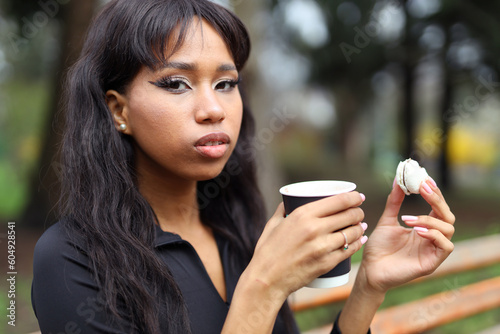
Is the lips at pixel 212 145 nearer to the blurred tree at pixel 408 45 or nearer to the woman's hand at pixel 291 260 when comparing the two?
the woman's hand at pixel 291 260

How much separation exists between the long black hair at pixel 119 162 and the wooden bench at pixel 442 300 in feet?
3.67

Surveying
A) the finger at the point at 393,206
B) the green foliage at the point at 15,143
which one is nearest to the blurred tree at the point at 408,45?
the green foliage at the point at 15,143

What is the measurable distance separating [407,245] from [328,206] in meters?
0.57

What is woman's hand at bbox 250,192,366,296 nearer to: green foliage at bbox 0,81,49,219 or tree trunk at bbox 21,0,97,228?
tree trunk at bbox 21,0,97,228

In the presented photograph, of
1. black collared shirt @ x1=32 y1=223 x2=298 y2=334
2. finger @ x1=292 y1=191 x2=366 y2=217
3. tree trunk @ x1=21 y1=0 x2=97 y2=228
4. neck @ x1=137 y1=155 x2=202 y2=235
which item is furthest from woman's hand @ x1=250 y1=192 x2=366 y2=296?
tree trunk @ x1=21 y1=0 x2=97 y2=228

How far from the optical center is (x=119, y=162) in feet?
5.09

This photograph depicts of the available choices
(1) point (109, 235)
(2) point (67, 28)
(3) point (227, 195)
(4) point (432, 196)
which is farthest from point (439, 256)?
(2) point (67, 28)

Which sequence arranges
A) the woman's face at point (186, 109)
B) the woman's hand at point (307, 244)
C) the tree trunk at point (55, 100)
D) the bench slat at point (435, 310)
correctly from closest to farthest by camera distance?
the woman's hand at point (307, 244) < the woman's face at point (186, 109) < the bench slat at point (435, 310) < the tree trunk at point (55, 100)

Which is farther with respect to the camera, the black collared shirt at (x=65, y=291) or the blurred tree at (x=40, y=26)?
the blurred tree at (x=40, y=26)

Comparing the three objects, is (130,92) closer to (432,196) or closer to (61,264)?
(61,264)

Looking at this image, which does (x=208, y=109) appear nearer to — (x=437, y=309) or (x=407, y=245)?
(x=407, y=245)

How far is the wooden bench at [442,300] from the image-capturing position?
2.81 metres

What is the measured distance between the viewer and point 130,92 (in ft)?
4.96

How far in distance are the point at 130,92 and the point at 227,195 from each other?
2.57ft
